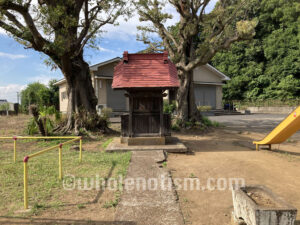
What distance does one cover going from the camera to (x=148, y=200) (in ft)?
12.6

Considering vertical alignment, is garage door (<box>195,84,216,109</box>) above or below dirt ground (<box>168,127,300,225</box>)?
above

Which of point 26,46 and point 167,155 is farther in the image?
point 26,46

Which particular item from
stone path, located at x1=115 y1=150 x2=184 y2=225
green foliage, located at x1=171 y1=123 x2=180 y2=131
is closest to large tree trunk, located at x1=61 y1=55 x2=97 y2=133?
green foliage, located at x1=171 y1=123 x2=180 y2=131

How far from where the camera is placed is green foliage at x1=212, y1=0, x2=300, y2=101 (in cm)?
3069

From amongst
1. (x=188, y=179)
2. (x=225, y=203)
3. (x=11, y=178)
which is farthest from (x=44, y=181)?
(x=225, y=203)

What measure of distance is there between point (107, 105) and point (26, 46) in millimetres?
9025

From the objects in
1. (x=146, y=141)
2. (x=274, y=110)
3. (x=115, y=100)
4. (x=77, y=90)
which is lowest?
(x=146, y=141)

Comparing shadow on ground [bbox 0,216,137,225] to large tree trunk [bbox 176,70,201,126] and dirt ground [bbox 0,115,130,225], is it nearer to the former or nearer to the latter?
dirt ground [bbox 0,115,130,225]

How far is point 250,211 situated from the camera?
8.73 feet

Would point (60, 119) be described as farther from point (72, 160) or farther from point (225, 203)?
point (225, 203)

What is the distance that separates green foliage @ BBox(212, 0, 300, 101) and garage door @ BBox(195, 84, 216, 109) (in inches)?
391

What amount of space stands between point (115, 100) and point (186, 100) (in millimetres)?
7641

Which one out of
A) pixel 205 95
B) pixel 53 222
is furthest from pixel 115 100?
pixel 53 222

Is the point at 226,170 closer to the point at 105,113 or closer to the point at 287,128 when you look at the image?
the point at 287,128
